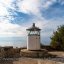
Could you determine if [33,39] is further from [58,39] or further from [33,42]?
[58,39]

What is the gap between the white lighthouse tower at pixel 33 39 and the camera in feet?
44.5

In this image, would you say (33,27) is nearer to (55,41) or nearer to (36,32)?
(36,32)

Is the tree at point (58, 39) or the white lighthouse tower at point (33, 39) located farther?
the tree at point (58, 39)

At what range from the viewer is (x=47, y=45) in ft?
61.3

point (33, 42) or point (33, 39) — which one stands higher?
point (33, 39)

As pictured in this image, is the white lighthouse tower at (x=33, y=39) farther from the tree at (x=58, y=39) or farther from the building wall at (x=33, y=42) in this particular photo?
the tree at (x=58, y=39)

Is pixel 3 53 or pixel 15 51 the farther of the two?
pixel 15 51

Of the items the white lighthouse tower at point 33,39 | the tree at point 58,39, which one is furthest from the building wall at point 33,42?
the tree at point 58,39

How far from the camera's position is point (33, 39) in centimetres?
1359

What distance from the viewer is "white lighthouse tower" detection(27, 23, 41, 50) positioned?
13570 millimetres

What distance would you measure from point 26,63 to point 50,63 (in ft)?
3.99

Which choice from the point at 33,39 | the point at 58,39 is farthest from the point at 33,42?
the point at 58,39

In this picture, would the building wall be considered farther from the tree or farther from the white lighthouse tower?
the tree

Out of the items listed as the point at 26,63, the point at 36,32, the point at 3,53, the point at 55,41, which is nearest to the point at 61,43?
the point at 55,41
